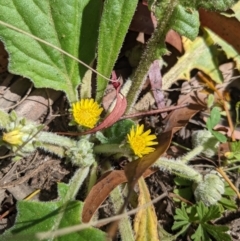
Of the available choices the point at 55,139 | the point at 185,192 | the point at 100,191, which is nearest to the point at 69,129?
the point at 55,139

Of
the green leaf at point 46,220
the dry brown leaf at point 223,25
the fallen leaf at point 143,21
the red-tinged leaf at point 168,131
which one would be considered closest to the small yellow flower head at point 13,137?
the green leaf at point 46,220

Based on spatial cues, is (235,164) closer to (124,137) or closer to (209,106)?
(209,106)

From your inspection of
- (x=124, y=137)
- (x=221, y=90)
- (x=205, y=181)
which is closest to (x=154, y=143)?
(x=124, y=137)

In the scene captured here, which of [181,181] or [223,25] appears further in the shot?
[223,25]

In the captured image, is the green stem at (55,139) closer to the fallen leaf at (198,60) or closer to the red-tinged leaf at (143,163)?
the red-tinged leaf at (143,163)

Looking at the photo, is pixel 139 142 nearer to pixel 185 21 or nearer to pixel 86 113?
pixel 86 113

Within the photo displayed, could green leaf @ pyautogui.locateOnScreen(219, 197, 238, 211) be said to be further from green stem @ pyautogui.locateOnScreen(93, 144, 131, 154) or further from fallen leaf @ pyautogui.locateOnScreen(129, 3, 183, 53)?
fallen leaf @ pyautogui.locateOnScreen(129, 3, 183, 53)
